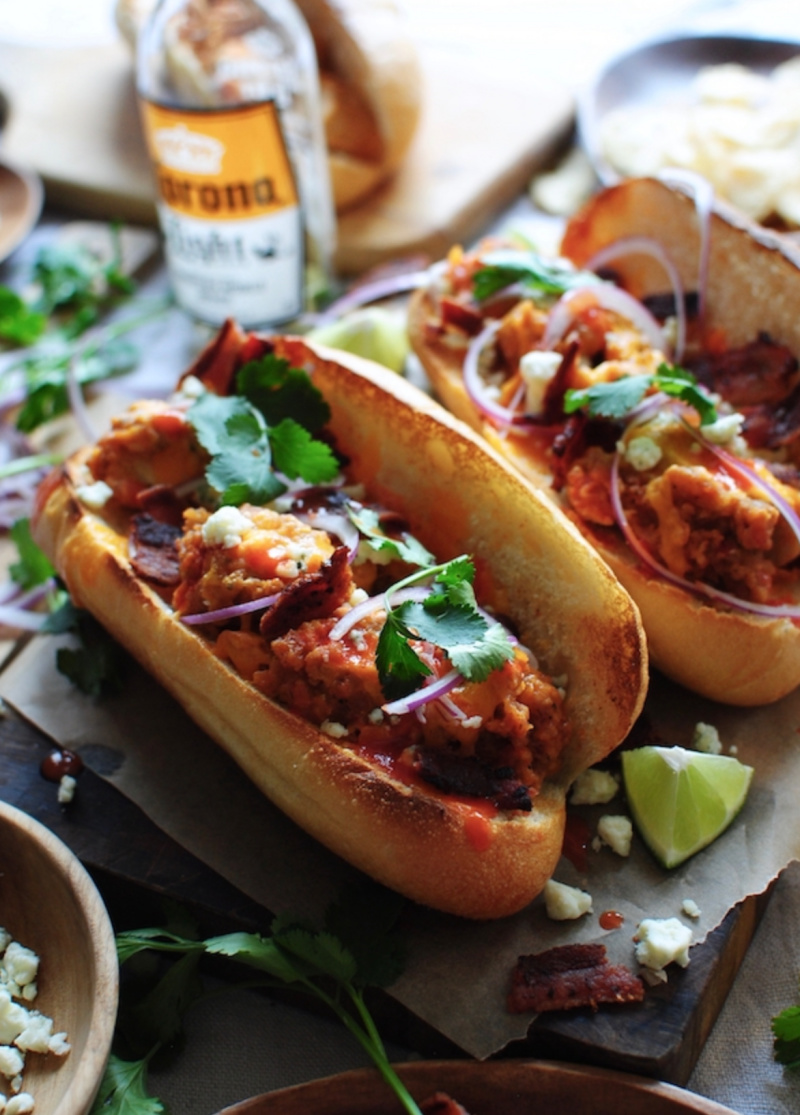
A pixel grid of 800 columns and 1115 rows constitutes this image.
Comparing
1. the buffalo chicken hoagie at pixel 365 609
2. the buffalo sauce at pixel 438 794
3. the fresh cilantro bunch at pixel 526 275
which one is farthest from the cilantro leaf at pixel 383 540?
the fresh cilantro bunch at pixel 526 275

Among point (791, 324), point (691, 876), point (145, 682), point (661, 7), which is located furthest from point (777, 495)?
point (661, 7)

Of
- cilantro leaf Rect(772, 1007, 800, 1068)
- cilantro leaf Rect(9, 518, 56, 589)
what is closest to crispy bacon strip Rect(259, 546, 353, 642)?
cilantro leaf Rect(9, 518, 56, 589)

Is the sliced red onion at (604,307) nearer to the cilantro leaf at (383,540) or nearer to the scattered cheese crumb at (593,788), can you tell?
the cilantro leaf at (383,540)

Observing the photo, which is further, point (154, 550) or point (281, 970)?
point (154, 550)

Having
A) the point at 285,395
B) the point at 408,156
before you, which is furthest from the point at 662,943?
the point at 408,156

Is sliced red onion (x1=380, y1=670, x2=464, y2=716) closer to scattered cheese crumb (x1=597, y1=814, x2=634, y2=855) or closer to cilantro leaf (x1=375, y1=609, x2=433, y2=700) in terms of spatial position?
cilantro leaf (x1=375, y1=609, x2=433, y2=700)

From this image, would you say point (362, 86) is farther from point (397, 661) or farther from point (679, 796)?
point (679, 796)

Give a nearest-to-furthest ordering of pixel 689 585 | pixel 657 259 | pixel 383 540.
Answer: pixel 383 540 < pixel 689 585 < pixel 657 259
